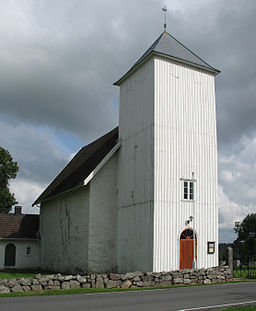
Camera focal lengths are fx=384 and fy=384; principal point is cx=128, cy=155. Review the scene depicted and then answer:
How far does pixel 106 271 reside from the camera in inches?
939

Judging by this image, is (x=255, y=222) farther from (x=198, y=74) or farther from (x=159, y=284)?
(x=159, y=284)

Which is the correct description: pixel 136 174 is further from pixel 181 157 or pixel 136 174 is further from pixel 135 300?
pixel 135 300

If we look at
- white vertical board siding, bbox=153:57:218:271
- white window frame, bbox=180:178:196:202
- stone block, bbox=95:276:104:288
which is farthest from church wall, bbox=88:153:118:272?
stone block, bbox=95:276:104:288

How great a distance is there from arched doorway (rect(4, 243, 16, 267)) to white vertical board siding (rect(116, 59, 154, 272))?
15.4 metres

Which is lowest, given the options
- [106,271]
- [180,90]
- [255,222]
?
[106,271]

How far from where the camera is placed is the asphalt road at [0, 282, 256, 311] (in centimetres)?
1191

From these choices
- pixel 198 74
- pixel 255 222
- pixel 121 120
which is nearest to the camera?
pixel 198 74

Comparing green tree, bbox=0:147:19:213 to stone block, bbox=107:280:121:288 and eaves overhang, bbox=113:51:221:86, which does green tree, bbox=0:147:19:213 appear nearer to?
eaves overhang, bbox=113:51:221:86

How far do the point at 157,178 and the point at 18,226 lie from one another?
68.6ft

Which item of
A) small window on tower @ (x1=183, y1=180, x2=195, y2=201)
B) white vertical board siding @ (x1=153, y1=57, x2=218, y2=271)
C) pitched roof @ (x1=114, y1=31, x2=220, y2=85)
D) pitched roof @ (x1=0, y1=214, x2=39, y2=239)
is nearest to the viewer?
white vertical board siding @ (x1=153, y1=57, x2=218, y2=271)

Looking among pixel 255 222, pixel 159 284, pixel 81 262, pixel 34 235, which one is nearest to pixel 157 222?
pixel 159 284

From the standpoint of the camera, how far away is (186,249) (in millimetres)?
20906

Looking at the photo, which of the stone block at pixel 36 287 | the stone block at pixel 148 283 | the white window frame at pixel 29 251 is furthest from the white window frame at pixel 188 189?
the white window frame at pixel 29 251

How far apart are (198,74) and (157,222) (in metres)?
9.52
